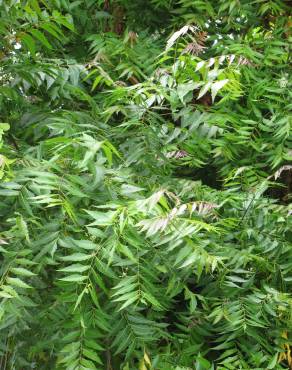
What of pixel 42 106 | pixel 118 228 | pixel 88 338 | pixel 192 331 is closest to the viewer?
pixel 118 228

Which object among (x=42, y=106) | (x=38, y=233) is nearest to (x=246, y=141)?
(x=42, y=106)

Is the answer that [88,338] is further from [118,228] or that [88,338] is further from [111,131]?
[111,131]

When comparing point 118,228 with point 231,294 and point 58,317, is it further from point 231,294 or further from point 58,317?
point 231,294

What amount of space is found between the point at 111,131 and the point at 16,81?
1.76 feet

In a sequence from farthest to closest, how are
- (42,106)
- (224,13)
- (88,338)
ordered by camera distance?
(224,13), (42,106), (88,338)

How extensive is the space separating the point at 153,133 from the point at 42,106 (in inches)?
33.8

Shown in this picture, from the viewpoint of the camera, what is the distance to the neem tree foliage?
6.47ft

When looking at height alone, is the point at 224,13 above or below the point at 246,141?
above

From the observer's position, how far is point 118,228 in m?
1.89

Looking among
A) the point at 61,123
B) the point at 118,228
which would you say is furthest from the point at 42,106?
the point at 118,228

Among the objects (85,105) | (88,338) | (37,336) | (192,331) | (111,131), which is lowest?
(192,331)

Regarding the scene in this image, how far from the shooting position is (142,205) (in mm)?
1821

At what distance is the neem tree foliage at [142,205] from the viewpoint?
1973 millimetres

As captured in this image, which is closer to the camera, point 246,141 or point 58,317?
point 58,317
